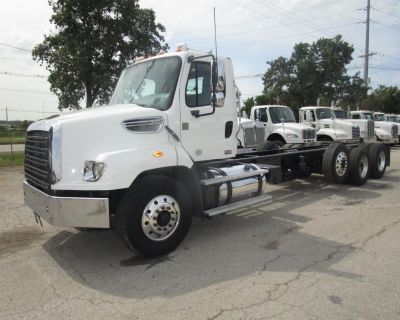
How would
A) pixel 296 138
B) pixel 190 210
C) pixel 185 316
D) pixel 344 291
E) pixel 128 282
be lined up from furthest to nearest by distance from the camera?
pixel 296 138, pixel 190 210, pixel 128 282, pixel 344 291, pixel 185 316

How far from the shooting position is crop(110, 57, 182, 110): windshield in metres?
5.73

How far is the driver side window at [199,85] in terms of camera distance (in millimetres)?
5828

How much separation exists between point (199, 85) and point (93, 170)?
2.07 m

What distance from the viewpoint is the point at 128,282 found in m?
4.58

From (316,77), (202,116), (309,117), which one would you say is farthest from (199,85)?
(316,77)

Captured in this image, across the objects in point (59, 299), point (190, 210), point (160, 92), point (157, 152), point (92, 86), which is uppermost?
point (92, 86)

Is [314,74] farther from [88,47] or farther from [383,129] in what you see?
[88,47]

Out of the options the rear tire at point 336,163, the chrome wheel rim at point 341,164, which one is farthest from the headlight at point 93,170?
the chrome wheel rim at point 341,164

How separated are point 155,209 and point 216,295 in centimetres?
146

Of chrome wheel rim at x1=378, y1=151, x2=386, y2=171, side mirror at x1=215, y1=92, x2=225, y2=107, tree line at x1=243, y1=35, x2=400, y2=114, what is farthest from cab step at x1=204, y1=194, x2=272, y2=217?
tree line at x1=243, y1=35, x2=400, y2=114

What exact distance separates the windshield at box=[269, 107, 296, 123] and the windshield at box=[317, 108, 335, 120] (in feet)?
6.27

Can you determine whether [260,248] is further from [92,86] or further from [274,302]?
[92,86]

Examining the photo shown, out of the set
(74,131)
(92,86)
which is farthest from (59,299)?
(92,86)

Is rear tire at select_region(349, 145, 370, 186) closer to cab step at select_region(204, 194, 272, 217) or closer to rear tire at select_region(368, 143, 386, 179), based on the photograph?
rear tire at select_region(368, 143, 386, 179)
